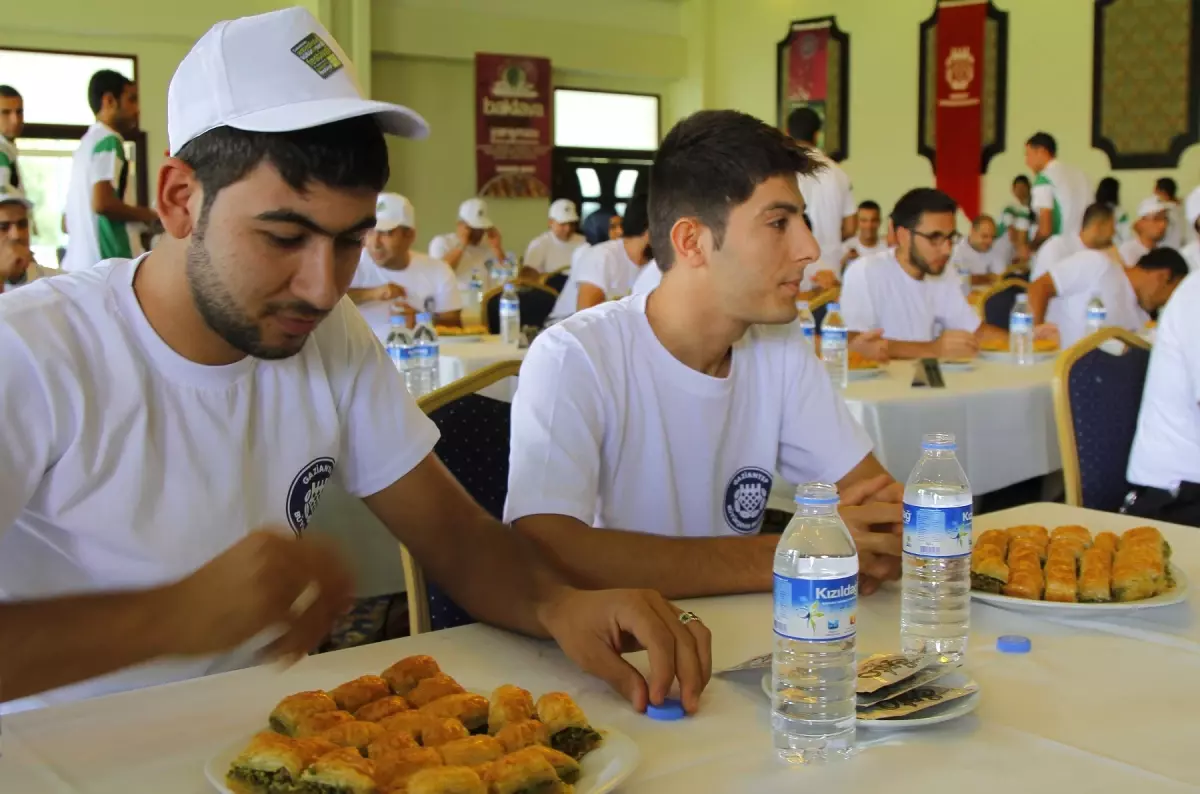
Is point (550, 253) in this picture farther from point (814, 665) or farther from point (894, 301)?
point (814, 665)

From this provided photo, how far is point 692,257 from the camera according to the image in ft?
6.45

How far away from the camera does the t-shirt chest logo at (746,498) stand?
194 cm

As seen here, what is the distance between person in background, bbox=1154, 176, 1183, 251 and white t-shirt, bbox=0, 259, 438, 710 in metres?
9.13

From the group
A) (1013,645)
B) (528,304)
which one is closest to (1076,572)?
(1013,645)

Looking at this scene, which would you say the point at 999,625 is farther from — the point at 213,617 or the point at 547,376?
the point at 213,617

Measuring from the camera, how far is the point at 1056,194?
923 centimetres

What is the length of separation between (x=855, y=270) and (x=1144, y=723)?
3887mm

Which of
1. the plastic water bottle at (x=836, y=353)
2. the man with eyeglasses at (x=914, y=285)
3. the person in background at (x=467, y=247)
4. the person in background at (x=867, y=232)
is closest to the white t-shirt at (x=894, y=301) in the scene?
the man with eyeglasses at (x=914, y=285)

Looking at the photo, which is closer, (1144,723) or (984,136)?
(1144,723)

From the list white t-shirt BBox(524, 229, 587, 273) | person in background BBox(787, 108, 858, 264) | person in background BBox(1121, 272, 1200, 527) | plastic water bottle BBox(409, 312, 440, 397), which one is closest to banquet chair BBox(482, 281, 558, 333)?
plastic water bottle BBox(409, 312, 440, 397)

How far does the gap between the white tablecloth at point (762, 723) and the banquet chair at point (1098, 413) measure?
50.3 inches

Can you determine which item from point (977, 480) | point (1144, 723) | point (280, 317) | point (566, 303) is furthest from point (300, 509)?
point (566, 303)

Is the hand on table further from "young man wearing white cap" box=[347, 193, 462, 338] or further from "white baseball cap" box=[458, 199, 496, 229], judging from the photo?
"white baseball cap" box=[458, 199, 496, 229]

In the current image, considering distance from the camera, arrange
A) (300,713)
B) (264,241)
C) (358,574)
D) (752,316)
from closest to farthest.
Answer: (300,713)
(358,574)
(264,241)
(752,316)
